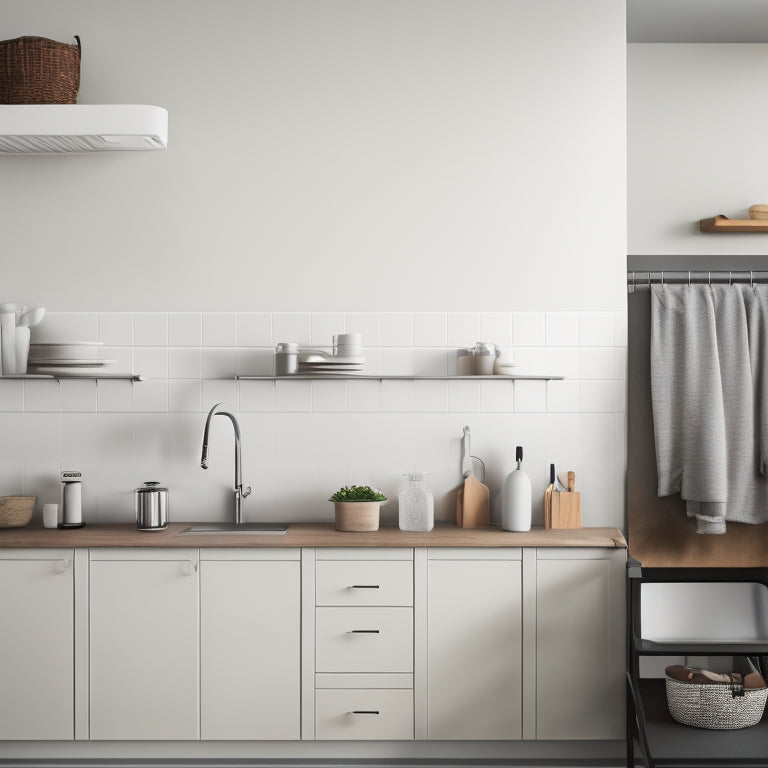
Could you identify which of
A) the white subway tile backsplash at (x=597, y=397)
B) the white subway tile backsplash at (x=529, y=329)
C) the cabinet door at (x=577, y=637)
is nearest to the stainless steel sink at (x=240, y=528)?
the cabinet door at (x=577, y=637)

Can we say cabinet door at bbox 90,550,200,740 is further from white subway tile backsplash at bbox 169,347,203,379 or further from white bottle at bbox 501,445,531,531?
white bottle at bbox 501,445,531,531

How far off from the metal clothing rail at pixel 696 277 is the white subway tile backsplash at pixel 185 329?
6.25 feet

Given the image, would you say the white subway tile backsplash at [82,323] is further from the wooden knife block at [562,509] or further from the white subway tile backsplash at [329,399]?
the wooden knife block at [562,509]

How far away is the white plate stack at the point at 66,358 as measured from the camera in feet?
11.2

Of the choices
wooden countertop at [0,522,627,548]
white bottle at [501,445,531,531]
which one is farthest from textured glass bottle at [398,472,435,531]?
white bottle at [501,445,531,531]

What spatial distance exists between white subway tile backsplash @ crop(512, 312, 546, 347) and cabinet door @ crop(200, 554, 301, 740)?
1330 mm

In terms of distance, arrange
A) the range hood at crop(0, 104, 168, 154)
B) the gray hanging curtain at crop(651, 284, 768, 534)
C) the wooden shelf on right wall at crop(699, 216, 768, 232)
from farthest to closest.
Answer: the wooden shelf on right wall at crop(699, 216, 768, 232) < the gray hanging curtain at crop(651, 284, 768, 534) < the range hood at crop(0, 104, 168, 154)

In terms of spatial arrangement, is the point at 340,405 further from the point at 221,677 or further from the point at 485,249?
the point at 221,677

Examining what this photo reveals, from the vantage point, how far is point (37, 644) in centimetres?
312

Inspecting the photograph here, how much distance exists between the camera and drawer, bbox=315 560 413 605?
313 cm

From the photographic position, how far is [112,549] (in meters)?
3.12

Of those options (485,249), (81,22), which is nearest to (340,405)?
(485,249)

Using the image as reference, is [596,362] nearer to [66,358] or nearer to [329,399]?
[329,399]

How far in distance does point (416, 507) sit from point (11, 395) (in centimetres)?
178
